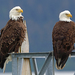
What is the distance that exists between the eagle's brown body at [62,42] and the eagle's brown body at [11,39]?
1554 millimetres

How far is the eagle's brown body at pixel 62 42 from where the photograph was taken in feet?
26.3

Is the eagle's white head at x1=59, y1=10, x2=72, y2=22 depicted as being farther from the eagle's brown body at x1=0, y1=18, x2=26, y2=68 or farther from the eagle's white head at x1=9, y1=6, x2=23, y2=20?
the eagle's white head at x1=9, y1=6, x2=23, y2=20

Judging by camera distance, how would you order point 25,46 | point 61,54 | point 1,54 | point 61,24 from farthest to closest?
point 25,46 → point 1,54 → point 61,24 → point 61,54

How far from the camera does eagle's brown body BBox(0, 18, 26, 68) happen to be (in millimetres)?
9453

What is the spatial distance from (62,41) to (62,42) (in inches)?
1.2

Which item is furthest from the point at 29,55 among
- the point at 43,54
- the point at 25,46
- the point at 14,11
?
the point at 14,11

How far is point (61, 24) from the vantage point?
864 centimetres

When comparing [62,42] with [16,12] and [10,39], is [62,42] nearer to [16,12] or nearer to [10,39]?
[10,39]

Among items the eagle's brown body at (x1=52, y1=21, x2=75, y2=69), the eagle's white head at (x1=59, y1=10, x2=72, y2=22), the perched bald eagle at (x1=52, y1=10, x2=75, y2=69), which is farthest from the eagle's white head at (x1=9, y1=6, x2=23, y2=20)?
the eagle's brown body at (x1=52, y1=21, x2=75, y2=69)

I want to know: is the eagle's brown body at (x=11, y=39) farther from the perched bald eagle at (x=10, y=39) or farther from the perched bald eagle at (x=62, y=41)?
the perched bald eagle at (x=62, y=41)

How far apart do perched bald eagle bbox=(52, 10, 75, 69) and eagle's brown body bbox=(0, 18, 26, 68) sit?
153 cm

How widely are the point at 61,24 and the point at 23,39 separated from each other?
167 cm

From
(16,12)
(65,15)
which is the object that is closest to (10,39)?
(16,12)

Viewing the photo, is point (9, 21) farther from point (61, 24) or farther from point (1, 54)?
point (61, 24)
